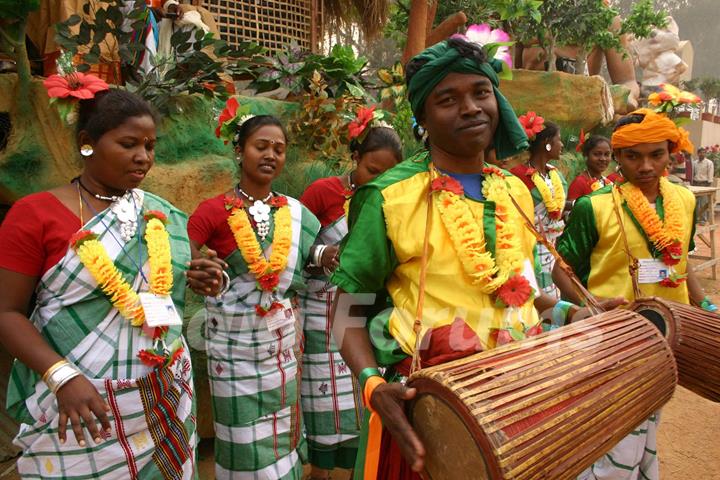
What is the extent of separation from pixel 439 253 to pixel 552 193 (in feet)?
15.3

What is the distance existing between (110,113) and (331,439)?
271 cm

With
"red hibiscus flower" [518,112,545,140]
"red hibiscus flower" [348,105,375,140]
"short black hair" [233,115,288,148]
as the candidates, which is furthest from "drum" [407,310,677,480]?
"red hibiscus flower" [518,112,545,140]

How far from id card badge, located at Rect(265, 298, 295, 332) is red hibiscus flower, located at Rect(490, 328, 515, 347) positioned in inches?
71.7

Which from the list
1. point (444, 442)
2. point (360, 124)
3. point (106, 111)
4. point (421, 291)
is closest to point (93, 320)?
point (106, 111)

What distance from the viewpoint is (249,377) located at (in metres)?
3.30

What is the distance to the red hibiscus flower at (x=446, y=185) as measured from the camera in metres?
1.82

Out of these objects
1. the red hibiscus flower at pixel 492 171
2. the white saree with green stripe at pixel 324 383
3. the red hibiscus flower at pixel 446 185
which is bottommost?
the white saree with green stripe at pixel 324 383

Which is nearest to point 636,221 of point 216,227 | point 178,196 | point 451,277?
point 451,277

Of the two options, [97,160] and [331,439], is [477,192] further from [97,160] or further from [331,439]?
[331,439]

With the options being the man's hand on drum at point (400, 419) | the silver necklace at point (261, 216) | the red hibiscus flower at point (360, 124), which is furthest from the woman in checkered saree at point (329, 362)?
the man's hand on drum at point (400, 419)

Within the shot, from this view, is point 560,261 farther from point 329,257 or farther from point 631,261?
point 329,257

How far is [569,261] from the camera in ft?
11.1

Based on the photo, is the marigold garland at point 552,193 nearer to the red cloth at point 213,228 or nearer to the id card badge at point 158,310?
the red cloth at point 213,228

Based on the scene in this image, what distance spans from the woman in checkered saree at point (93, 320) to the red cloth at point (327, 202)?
1.71m
